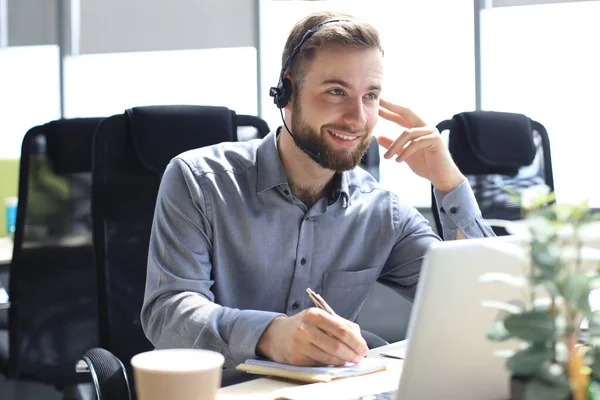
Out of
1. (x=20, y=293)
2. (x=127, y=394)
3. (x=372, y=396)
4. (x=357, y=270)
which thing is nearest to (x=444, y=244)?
(x=372, y=396)

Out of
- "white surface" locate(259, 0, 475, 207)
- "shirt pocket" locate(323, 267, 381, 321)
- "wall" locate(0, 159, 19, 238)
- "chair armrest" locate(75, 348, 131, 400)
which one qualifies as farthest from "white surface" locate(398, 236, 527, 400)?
"white surface" locate(259, 0, 475, 207)

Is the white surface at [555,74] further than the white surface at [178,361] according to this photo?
Yes

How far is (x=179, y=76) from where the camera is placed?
4.55 metres

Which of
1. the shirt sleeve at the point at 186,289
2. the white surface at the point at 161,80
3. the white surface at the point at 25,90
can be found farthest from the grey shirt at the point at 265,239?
the white surface at the point at 25,90

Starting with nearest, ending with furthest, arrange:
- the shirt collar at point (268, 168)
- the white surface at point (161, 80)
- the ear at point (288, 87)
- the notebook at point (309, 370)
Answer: the notebook at point (309, 370)
the shirt collar at point (268, 168)
the ear at point (288, 87)
the white surface at point (161, 80)

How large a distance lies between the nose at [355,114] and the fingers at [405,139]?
0.35 feet

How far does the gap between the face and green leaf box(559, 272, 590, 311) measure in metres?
1.05

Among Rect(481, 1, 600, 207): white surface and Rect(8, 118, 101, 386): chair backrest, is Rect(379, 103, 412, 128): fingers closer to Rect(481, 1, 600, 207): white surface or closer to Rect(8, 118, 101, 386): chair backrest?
Rect(8, 118, 101, 386): chair backrest

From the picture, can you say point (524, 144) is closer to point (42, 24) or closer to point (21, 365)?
point (21, 365)

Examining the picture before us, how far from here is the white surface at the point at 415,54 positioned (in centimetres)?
404

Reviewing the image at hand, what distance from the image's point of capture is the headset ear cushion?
1.71 meters

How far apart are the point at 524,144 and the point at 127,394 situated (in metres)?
1.52

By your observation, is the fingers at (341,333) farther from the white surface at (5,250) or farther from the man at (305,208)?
the white surface at (5,250)

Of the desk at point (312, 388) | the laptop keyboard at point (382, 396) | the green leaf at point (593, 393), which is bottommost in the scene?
the desk at point (312, 388)
